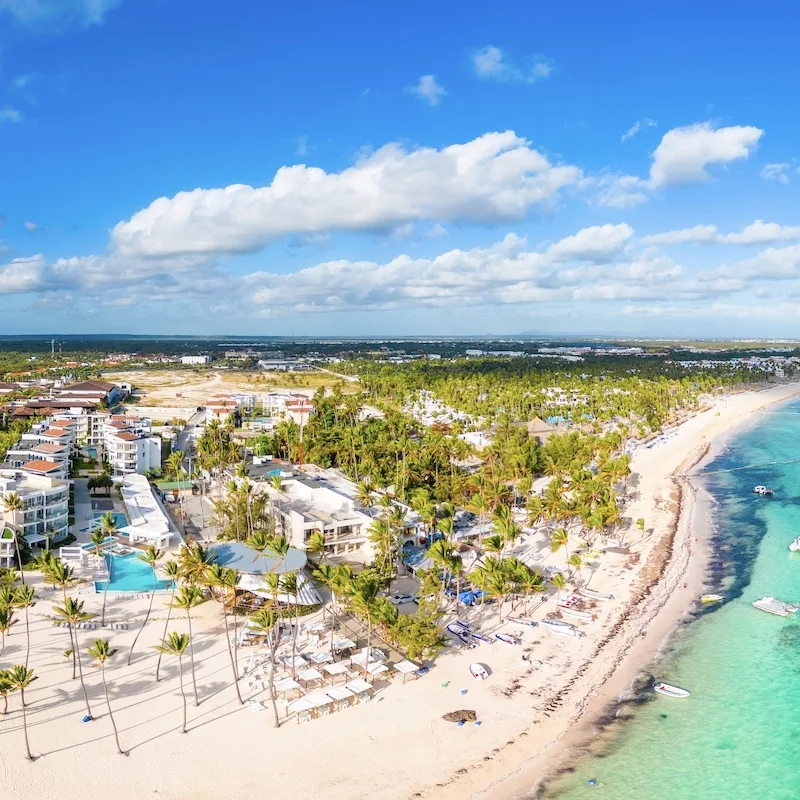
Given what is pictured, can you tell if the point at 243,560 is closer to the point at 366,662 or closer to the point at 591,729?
the point at 366,662

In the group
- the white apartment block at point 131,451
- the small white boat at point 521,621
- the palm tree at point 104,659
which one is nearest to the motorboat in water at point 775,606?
the small white boat at point 521,621

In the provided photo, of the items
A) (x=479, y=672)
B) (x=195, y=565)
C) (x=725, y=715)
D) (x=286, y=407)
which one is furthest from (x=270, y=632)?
(x=286, y=407)

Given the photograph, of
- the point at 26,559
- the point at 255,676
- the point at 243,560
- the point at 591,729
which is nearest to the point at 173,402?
the point at 26,559

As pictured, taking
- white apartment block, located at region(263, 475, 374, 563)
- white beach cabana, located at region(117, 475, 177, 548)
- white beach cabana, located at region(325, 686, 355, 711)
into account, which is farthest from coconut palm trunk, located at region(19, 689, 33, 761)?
white apartment block, located at region(263, 475, 374, 563)

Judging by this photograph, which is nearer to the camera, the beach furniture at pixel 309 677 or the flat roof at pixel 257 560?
the beach furniture at pixel 309 677

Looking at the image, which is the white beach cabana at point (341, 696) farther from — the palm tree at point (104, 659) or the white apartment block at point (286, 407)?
the white apartment block at point (286, 407)

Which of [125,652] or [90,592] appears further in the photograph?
[90,592]
